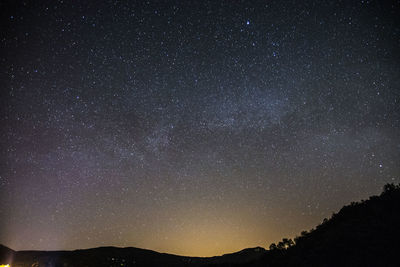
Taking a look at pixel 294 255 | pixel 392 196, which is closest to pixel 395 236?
pixel 294 255

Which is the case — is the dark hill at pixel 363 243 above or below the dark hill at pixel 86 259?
below

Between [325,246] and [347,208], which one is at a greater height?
[347,208]

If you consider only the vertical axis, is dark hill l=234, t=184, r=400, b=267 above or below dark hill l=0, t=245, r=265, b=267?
below

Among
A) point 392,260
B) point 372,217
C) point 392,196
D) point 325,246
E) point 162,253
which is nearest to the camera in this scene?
point 392,260

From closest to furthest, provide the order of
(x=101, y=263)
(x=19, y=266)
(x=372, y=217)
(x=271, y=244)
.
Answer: (x=372, y=217), (x=271, y=244), (x=19, y=266), (x=101, y=263)

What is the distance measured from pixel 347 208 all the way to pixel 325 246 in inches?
454

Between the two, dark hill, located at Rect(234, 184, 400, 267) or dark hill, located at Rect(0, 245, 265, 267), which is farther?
dark hill, located at Rect(0, 245, 265, 267)

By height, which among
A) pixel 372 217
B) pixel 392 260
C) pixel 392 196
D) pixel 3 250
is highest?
pixel 3 250

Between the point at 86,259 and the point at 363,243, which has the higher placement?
the point at 86,259

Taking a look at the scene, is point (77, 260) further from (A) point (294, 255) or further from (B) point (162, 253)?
(A) point (294, 255)

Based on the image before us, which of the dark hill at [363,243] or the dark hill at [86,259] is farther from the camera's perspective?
the dark hill at [86,259]

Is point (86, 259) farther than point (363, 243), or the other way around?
point (86, 259)

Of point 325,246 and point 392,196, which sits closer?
point 325,246

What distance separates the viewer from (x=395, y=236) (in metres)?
15.6
